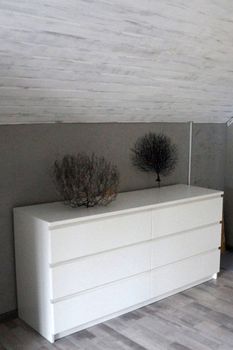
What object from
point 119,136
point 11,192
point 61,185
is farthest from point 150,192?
point 11,192

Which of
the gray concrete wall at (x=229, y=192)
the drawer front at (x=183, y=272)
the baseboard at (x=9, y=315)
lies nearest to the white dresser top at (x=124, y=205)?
the drawer front at (x=183, y=272)

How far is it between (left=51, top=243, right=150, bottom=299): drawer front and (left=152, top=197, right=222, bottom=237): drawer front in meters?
0.18

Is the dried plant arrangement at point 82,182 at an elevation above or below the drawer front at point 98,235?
above

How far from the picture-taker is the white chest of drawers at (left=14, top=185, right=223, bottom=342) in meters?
2.48

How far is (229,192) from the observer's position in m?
4.23

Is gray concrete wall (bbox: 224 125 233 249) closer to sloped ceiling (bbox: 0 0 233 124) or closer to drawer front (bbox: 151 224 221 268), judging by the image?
drawer front (bbox: 151 224 221 268)

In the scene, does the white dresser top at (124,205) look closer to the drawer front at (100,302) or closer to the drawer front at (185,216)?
the drawer front at (185,216)

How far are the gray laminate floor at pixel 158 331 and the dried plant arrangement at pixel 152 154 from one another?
1054mm

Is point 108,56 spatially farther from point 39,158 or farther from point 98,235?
point 98,235

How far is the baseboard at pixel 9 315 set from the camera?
108 inches

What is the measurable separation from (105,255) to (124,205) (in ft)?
1.22

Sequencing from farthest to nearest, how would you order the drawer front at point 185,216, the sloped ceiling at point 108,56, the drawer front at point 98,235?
the drawer front at point 185,216 < the drawer front at point 98,235 < the sloped ceiling at point 108,56

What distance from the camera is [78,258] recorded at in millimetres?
2531

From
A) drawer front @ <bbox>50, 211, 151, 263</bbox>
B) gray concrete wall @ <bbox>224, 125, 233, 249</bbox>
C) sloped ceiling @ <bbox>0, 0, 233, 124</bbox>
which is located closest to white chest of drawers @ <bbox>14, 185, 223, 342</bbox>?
drawer front @ <bbox>50, 211, 151, 263</bbox>
